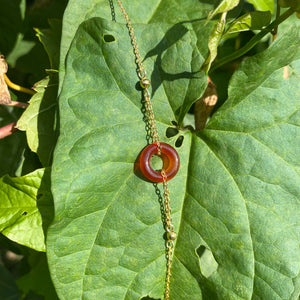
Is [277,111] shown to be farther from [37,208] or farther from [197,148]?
[37,208]

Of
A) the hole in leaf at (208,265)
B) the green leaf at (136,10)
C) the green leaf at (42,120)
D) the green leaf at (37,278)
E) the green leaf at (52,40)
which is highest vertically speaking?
the green leaf at (136,10)

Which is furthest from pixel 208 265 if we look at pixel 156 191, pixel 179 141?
pixel 179 141

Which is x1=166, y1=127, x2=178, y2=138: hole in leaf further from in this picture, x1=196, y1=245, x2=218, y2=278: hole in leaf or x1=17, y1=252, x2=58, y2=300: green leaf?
x1=17, y1=252, x2=58, y2=300: green leaf

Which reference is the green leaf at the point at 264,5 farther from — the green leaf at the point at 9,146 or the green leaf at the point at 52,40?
the green leaf at the point at 9,146

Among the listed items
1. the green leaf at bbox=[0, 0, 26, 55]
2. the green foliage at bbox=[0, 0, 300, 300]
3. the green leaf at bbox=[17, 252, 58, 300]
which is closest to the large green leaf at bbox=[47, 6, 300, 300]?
the green foliage at bbox=[0, 0, 300, 300]

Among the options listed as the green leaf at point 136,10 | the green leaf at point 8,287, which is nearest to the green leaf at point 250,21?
the green leaf at point 136,10

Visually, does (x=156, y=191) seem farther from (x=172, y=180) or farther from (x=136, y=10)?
(x=136, y=10)
